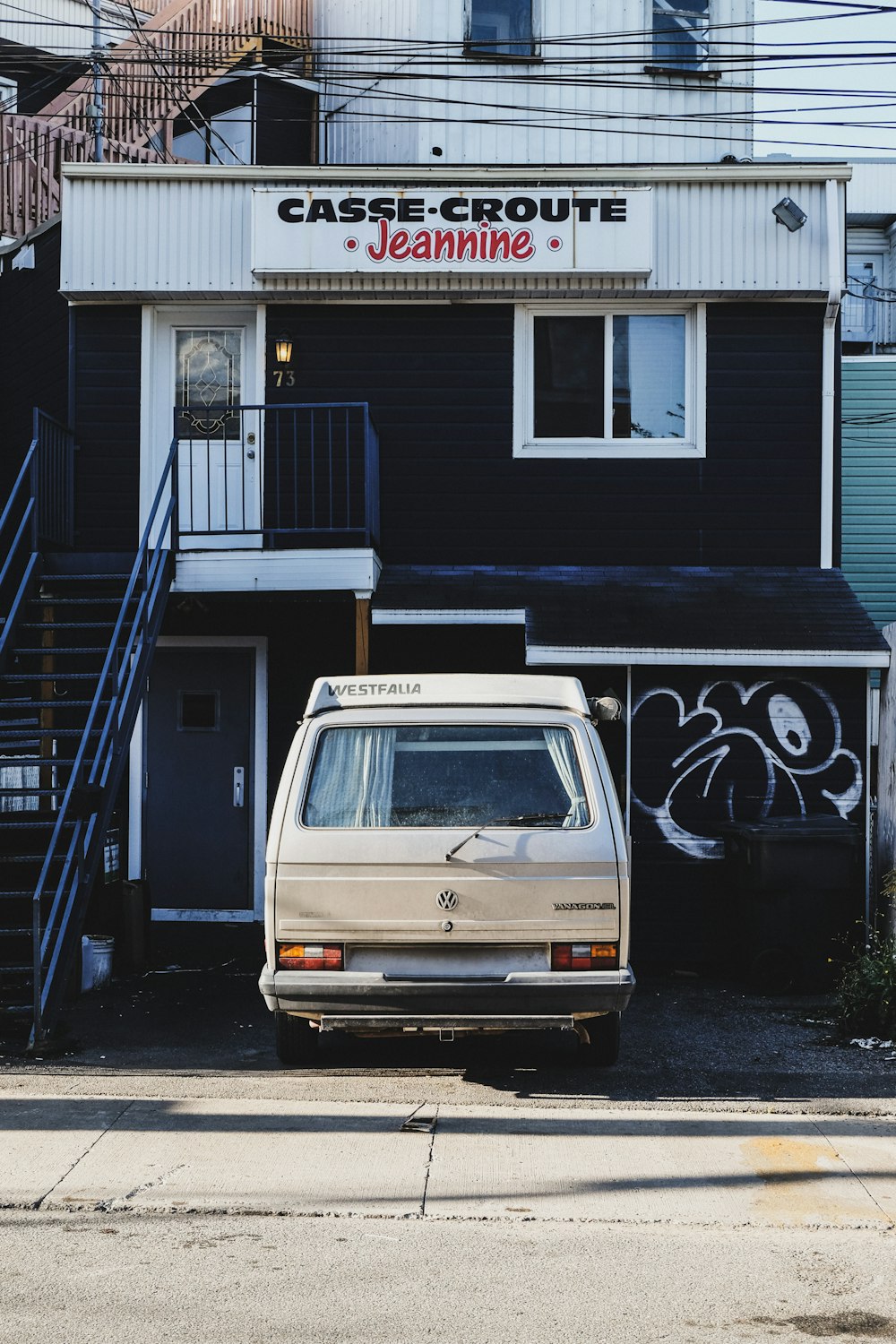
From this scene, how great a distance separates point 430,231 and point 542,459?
7.03 ft

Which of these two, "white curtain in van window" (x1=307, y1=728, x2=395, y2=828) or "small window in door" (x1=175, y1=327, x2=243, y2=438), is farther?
"small window in door" (x1=175, y1=327, x2=243, y2=438)

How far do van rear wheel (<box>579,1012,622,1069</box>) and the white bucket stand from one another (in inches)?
154

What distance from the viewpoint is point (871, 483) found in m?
16.7

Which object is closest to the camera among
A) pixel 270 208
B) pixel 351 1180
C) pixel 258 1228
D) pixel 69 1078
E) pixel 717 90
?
pixel 258 1228

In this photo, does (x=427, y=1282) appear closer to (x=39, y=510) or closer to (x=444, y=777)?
(x=444, y=777)

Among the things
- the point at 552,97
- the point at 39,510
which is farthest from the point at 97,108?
the point at 39,510

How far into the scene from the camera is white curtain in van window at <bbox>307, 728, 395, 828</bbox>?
6.67 m

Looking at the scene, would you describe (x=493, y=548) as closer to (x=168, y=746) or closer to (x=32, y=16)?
(x=168, y=746)

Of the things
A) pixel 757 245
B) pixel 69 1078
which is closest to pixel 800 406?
pixel 757 245

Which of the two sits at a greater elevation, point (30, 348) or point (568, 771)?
point (30, 348)

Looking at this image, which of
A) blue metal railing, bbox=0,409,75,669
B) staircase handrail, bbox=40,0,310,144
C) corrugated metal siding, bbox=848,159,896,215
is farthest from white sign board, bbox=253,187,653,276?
corrugated metal siding, bbox=848,159,896,215

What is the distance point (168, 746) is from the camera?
39.3ft

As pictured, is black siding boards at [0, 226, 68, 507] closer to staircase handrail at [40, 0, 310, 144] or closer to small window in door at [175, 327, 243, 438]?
small window in door at [175, 327, 243, 438]

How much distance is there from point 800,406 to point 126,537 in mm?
6018
